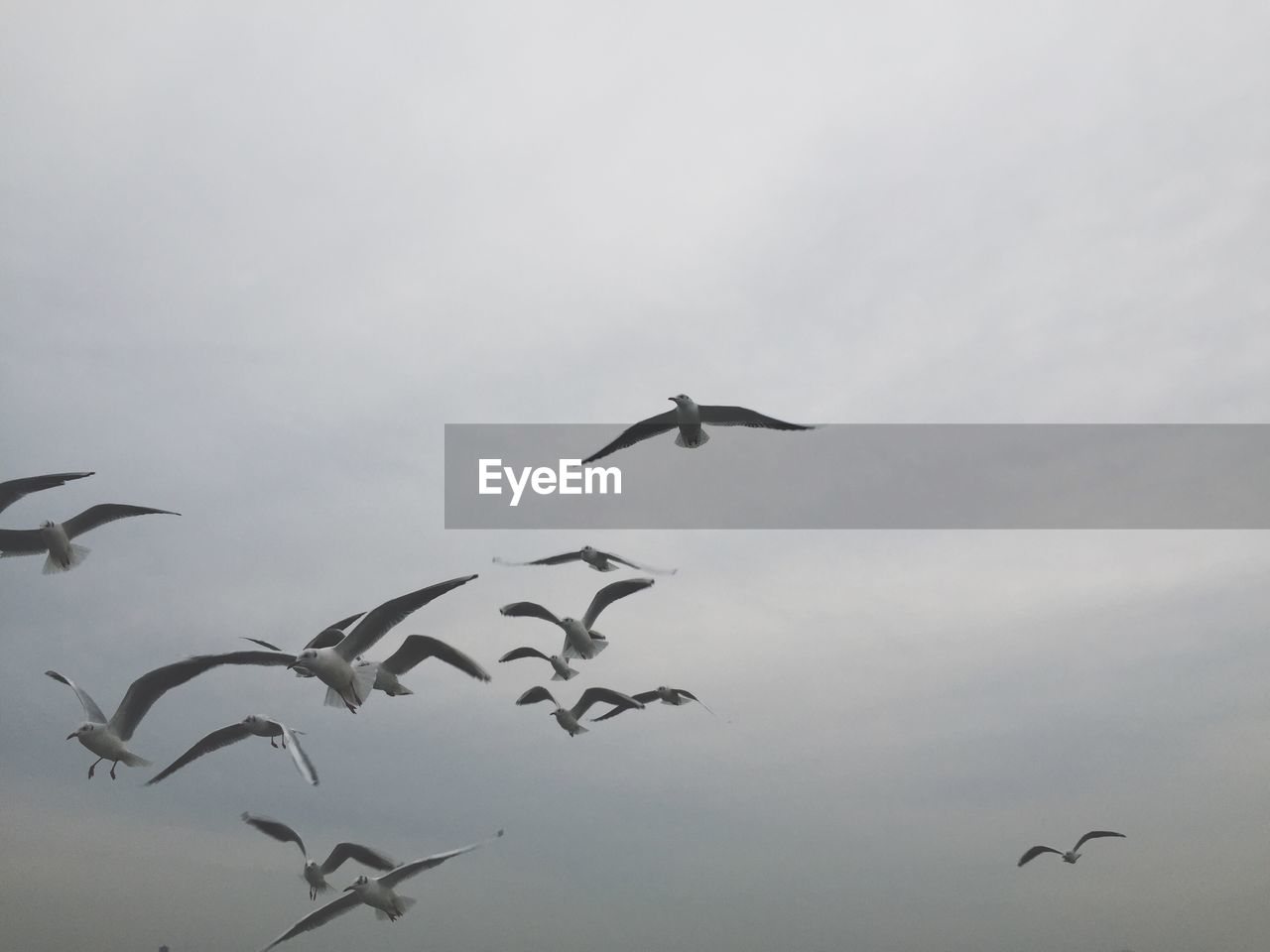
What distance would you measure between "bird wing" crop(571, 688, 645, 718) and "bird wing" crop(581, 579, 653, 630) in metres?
2.33

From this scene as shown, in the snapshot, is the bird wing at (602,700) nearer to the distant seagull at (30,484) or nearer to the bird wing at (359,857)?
the bird wing at (359,857)

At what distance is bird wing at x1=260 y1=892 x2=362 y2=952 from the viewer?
2153cm

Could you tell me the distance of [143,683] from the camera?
20.9 meters

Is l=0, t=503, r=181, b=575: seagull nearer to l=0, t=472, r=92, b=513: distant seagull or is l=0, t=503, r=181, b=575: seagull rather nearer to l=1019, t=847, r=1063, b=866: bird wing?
l=0, t=472, r=92, b=513: distant seagull

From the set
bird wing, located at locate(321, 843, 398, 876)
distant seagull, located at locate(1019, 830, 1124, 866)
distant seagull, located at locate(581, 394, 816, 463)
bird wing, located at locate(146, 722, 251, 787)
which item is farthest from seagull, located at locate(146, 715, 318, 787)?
distant seagull, located at locate(1019, 830, 1124, 866)

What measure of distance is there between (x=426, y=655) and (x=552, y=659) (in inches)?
265

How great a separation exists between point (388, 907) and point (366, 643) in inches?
321

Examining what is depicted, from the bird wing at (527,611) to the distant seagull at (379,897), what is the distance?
7387 mm

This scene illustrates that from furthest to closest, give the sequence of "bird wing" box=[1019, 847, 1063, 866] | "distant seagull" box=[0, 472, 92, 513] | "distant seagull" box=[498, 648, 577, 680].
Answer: "bird wing" box=[1019, 847, 1063, 866], "distant seagull" box=[498, 648, 577, 680], "distant seagull" box=[0, 472, 92, 513]

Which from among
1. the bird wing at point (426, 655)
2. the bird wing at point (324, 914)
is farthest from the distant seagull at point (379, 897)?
the bird wing at point (426, 655)

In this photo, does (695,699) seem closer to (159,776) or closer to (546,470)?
(546,470)

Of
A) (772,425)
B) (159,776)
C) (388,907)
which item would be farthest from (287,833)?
(772,425)

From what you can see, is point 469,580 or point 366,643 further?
point 366,643

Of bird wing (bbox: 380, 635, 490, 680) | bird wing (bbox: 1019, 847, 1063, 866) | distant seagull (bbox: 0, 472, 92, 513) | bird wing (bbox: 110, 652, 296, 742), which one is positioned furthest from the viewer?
bird wing (bbox: 1019, 847, 1063, 866)
